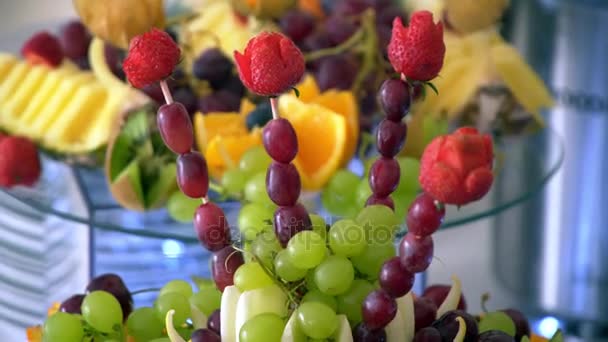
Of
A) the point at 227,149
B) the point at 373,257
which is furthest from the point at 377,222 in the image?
the point at 227,149

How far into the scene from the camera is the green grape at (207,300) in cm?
55

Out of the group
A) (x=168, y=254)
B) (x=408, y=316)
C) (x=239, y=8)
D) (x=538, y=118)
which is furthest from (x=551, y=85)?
(x=408, y=316)

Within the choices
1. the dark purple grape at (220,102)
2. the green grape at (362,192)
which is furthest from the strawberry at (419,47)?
the dark purple grape at (220,102)

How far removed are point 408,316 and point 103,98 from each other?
57 centimetres

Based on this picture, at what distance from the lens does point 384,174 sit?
0.48 meters

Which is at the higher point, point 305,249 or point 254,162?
point 305,249

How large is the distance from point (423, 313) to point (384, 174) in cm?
10

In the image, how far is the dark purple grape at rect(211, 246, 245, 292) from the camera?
0.50 meters

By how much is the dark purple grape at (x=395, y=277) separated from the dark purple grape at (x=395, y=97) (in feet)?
0.24

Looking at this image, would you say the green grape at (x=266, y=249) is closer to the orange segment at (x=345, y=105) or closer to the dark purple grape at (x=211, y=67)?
the orange segment at (x=345, y=105)

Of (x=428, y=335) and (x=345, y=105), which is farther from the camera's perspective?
(x=345, y=105)

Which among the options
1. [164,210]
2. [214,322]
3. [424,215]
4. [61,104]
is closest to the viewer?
[424,215]

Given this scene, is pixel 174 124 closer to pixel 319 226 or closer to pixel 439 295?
pixel 319 226

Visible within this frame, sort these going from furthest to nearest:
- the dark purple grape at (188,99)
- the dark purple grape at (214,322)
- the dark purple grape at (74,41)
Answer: the dark purple grape at (74,41)
the dark purple grape at (188,99)
the dark purple grape at (214,322)
